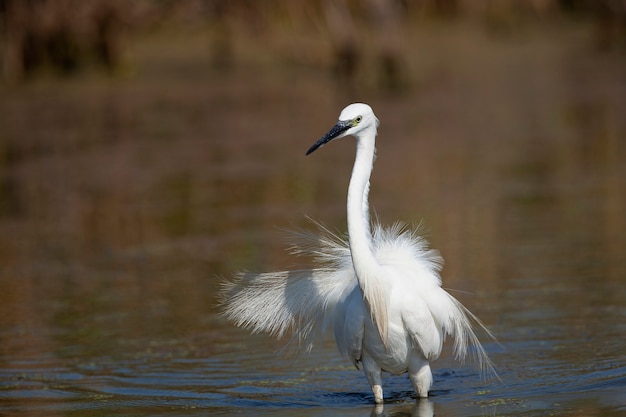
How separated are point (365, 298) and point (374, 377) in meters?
0.45

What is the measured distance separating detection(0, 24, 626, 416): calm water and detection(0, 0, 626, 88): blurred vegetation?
493mm

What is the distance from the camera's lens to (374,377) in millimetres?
5672

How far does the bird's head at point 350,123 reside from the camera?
5512mm

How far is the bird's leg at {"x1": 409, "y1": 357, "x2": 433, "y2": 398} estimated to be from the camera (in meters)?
5.67

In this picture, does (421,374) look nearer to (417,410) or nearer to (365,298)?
(417,410)

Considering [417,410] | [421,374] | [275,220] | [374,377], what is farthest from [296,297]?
[275,220]

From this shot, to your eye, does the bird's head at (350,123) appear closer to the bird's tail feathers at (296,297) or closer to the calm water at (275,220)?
the bird's tail feathers at (296,297)

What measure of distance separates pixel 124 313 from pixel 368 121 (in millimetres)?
2620

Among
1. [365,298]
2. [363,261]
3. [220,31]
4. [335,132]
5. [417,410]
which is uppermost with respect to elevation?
[220,31]

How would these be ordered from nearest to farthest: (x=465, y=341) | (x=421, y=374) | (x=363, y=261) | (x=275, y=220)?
(x=363, y=261)
(x=421, y=374)
(x=465, y=341)
(x=275, y=220)

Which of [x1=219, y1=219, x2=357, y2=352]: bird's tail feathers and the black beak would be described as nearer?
the black beak

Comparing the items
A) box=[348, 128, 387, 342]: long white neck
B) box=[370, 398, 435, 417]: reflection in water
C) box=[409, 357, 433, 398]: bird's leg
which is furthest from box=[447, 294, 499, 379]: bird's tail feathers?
box=[348, 128, 387, 342]: long white neck

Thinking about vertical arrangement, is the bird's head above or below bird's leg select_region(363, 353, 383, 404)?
above

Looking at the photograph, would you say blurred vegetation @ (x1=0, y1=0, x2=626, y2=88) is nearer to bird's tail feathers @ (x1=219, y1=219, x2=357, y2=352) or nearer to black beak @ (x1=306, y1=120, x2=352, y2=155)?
bird's tail feathers @ (x1=219, y1=219, x2=357, y2=352)
